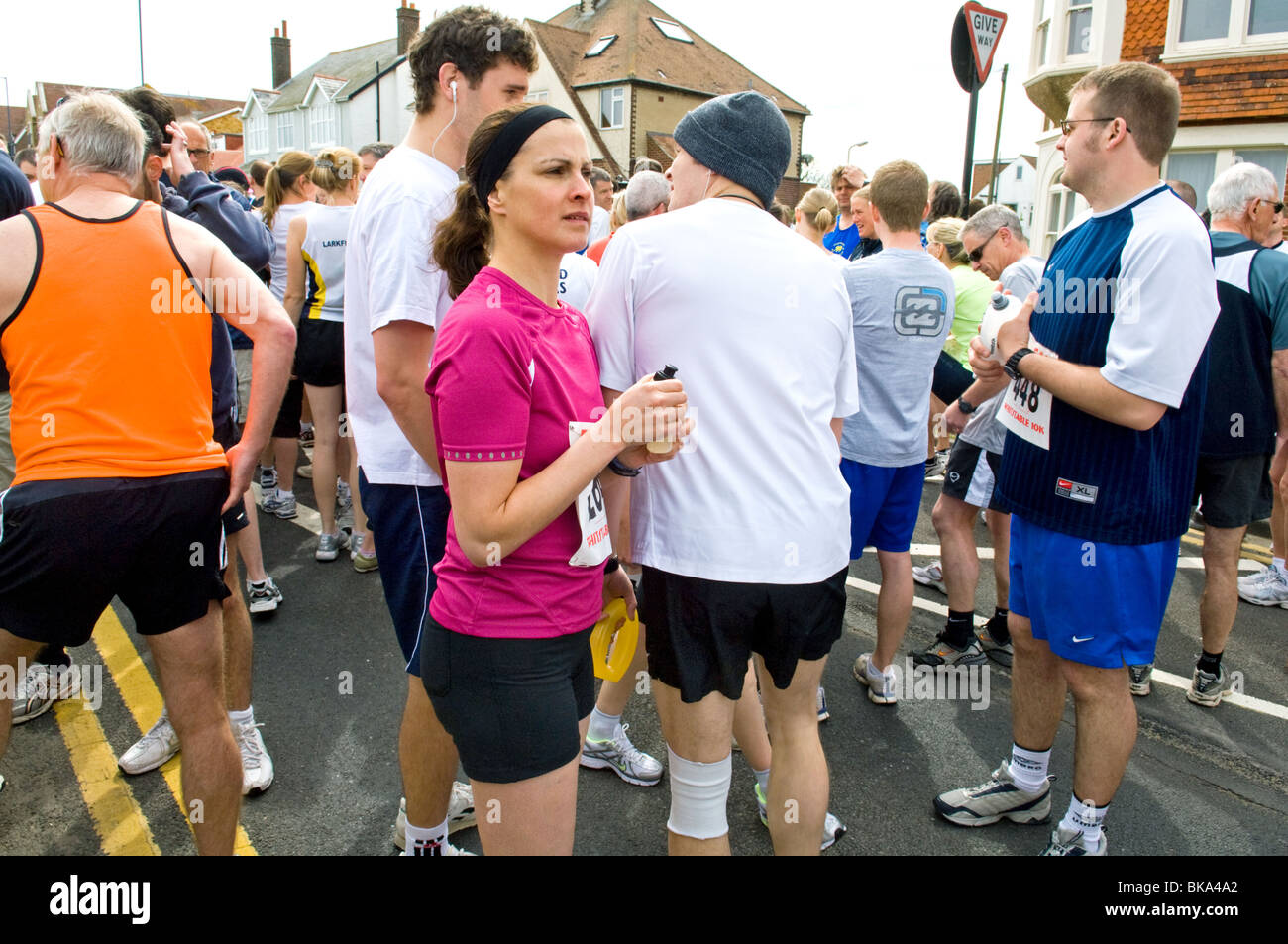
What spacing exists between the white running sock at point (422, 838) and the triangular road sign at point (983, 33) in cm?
796

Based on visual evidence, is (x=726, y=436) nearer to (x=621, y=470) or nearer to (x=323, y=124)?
(x=621, y=470)

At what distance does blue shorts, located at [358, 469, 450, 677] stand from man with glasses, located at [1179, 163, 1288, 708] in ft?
11.6

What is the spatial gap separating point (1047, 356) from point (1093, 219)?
46cm

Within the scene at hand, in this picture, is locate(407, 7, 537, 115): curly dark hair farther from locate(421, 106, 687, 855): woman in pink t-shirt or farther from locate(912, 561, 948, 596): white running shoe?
locate(912, 561, 948, 596): white running shoe

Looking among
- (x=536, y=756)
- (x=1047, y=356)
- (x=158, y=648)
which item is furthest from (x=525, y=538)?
(x=1047, y=356)

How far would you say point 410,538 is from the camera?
241 cm

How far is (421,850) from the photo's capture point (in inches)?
98.7

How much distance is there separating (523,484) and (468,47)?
1470 millimetres

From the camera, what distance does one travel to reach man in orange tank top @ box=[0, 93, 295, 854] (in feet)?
6.66

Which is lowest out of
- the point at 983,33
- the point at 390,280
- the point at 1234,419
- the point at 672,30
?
the point at 1234,419

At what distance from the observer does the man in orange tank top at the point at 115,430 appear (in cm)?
203

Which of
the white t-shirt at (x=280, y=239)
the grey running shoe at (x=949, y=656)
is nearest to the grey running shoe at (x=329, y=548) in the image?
the white t-shirt at (x=280, y=239)

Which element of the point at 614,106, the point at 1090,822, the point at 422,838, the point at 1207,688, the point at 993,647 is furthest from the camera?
the point at 614,106

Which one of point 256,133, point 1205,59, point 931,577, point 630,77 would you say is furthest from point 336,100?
point 931,577
